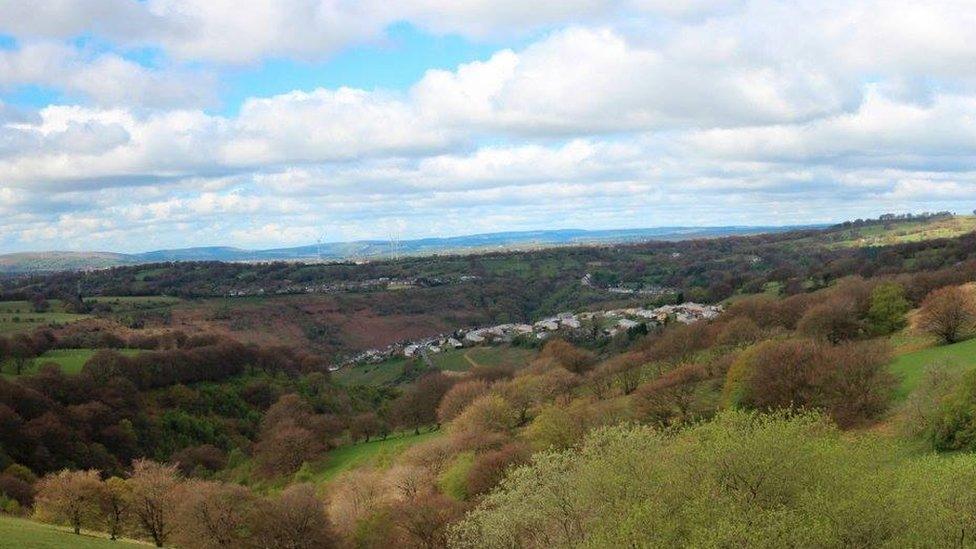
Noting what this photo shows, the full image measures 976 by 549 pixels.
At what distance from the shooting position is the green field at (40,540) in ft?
113

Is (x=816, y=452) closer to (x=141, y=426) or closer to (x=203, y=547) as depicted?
(x=203, y=547)

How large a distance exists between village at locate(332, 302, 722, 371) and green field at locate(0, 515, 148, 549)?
101644 mm

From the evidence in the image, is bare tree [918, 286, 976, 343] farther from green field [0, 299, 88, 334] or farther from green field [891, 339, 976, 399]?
green field [0, 299, 88, 334]

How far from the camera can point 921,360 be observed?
59.9 m

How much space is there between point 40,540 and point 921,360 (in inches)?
2417

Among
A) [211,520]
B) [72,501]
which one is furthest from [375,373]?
[211,520]

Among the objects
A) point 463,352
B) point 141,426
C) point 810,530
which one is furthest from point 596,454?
point 463,352

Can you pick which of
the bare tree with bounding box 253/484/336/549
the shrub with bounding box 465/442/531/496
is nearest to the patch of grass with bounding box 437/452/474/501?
the shrub with bounding box 465/442/531/496

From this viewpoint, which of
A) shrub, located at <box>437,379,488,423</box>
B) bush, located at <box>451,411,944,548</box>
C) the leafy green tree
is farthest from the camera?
shrub, located at <box>437,379,488,423</box>

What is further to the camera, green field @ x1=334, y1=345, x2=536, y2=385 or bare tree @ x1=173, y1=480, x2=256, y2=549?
green field @ x1=334, y1=345, x2=536, y2=385

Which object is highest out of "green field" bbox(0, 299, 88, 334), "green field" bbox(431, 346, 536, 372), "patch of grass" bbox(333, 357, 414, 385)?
"green field" bbox(0, 299, 88, 334)

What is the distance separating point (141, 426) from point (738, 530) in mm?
91600

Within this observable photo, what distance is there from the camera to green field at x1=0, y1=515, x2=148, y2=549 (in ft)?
113

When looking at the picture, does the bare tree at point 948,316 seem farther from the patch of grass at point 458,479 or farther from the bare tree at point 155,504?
the bare tree at point 155,504
